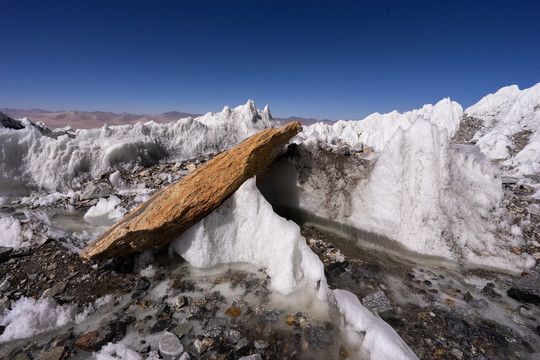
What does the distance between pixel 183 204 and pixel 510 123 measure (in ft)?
98.9

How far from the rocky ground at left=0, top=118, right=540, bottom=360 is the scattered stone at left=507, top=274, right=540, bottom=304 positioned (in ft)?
0.05

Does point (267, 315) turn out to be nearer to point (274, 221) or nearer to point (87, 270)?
point (274, 221)

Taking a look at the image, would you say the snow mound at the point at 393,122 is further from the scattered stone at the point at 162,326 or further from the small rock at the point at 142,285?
the scattered stone at the point at 162,326

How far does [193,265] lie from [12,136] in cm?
788

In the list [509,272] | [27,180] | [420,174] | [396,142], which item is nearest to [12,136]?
[27,180]

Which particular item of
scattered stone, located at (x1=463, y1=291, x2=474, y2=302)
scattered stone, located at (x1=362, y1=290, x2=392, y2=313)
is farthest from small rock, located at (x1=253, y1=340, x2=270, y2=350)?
scattered stone, located at (x1=463, y1=291, x2=474, y2=302)

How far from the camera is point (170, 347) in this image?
129 inches

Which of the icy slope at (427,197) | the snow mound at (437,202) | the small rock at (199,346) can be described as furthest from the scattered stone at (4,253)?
the snow mound at (437,202)

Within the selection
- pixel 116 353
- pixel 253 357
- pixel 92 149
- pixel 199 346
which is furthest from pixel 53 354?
pixel 92 149

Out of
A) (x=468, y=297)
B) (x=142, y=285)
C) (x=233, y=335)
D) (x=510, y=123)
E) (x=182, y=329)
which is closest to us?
(x=233, y=335)

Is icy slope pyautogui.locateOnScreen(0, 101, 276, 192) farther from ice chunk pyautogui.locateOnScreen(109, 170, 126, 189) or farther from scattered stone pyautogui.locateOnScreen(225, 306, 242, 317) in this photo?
scattered stone pyautogui.locateOnScreen(225, 306, 242, 317)

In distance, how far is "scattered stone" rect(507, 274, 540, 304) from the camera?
4.05m

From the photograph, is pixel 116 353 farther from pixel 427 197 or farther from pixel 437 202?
pixel 437 202

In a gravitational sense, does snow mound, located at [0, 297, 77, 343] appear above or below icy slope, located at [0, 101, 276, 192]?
below
